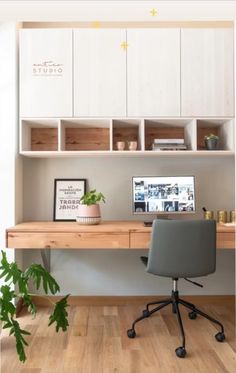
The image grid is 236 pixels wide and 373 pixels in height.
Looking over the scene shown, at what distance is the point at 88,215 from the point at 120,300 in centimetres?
94

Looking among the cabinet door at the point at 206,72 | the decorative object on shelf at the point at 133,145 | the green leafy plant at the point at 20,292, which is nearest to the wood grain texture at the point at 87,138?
the decorative object on shelf at the point at 133,145

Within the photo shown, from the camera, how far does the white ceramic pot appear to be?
2.64 meters

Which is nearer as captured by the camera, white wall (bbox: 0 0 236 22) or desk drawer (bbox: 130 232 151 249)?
white wall (bbox: 0 0 236 22)

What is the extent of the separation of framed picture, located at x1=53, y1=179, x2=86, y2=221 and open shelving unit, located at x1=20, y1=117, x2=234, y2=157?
0.96 feet

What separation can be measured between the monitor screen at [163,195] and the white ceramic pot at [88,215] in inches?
13.5

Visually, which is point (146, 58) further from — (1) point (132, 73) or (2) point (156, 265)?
(2) point (156, 265)

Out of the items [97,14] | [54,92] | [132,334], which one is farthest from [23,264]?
[97,14]

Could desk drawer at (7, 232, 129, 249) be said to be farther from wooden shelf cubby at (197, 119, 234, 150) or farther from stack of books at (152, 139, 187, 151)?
wooden shelf cubby at (197, 119, 234, 150)

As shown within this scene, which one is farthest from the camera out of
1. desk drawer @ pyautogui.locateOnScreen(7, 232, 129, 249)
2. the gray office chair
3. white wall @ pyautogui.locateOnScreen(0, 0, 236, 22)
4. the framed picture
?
the framed picture

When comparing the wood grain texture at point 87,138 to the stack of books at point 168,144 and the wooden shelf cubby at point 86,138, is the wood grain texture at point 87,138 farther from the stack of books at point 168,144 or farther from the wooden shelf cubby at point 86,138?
the stack of books at point 168,144

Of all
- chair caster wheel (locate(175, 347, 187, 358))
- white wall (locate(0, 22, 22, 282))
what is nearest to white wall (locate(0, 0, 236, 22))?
white wall (locate(0, 22, 22, 282))

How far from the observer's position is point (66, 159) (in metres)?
2.96

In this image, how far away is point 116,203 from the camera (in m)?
2.96

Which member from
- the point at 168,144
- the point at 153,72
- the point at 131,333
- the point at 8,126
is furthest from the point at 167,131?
the point at 131,333
